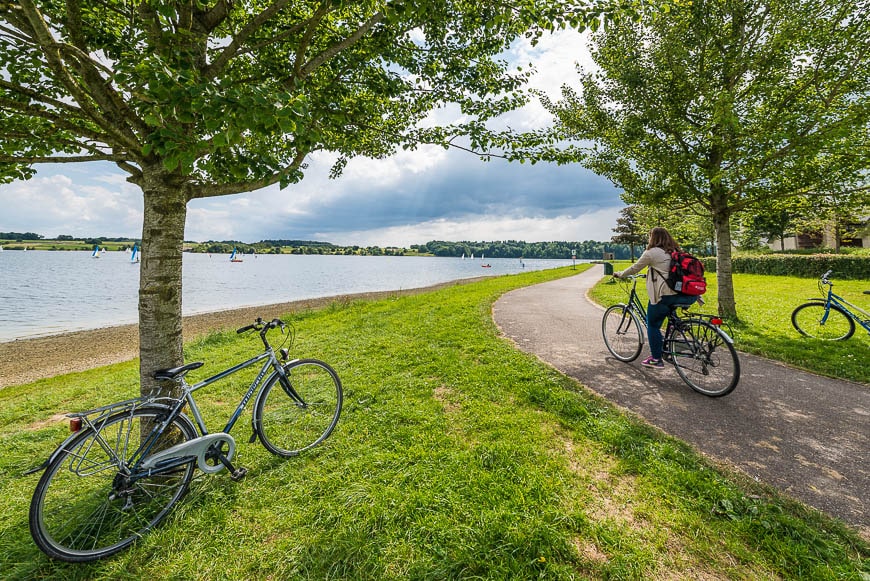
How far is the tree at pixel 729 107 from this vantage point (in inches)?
272

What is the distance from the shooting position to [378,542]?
2.43 meters

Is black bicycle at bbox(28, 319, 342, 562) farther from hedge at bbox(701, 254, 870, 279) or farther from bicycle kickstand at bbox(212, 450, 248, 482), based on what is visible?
hedge at bbox(701, 254, 870, 279)

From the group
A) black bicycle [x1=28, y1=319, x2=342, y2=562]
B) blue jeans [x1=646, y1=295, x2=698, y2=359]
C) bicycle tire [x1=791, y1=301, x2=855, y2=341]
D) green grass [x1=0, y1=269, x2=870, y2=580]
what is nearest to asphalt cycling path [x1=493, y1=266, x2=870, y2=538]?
green grass [x1=0, y1=269, x2=870, y2=580]

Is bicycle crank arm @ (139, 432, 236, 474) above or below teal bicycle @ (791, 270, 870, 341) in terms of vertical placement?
above

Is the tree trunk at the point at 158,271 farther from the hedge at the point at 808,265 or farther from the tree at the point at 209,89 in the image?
the hedge at the point at 808,265

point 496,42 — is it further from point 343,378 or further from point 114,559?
point 114,559

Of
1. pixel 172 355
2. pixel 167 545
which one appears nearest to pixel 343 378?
pixel 172 355

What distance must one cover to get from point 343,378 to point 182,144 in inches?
175

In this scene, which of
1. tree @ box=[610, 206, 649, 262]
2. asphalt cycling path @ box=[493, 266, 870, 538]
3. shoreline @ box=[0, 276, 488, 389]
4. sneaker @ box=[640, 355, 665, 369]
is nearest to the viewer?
asphalt cycling path @ box=[493, 266, 870, 538]

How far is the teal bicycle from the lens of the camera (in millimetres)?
7480

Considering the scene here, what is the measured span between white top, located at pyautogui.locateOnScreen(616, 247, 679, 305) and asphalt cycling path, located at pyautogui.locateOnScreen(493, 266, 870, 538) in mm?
1400

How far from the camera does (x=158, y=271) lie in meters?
3.07

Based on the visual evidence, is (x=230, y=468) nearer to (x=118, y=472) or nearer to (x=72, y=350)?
(x=118, y=472)

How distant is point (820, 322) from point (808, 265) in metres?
20.6
